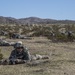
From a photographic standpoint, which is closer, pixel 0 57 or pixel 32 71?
pixel 32 71

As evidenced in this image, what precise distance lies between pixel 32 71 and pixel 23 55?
10.0 feet

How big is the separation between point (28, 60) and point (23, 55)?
1.26 ft

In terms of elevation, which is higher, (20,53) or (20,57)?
(20,53)

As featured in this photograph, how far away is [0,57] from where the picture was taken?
60.3 feet

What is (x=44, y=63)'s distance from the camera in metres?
15.9

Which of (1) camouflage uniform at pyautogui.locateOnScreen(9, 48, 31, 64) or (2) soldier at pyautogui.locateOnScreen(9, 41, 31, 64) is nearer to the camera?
(1) camouflage uniform at pyautogui.locateOnScreen(9, 48, 31, 64)

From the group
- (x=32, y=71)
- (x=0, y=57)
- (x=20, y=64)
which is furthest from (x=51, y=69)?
(x=0, y=57)

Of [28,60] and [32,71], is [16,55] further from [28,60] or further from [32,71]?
[32,71]

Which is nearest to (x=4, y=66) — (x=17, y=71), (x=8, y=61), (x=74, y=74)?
(x=8, y=61)

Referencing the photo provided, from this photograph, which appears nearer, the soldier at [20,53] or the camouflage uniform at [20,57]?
the camouflage uniform at [20,57]

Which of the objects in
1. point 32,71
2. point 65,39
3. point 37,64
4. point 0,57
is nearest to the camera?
point 32,71

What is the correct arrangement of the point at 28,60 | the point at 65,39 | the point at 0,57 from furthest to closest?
the point at 65,39
the point at 0,57
the point at 28,60

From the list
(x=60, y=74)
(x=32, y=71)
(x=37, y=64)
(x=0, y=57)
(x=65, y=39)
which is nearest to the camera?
(x=60, y=74)

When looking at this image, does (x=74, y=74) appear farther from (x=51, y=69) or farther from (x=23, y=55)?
(x=23, y=55)
